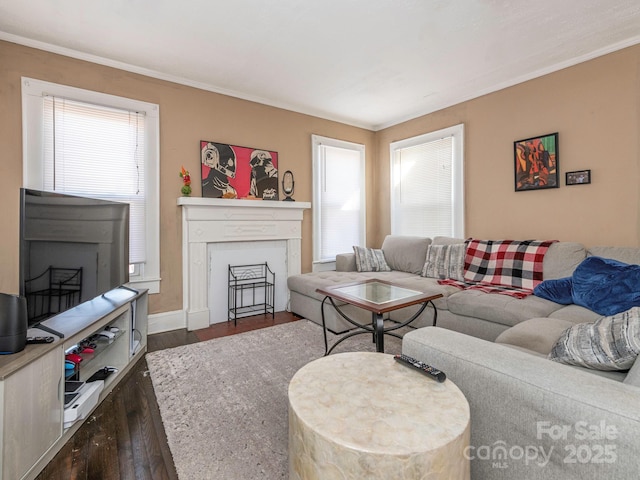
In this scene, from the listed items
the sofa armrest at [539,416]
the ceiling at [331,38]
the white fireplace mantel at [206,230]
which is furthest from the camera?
the white fireplace mantel at [206,230]

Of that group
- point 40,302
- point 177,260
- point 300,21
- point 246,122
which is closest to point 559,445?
point 40,302

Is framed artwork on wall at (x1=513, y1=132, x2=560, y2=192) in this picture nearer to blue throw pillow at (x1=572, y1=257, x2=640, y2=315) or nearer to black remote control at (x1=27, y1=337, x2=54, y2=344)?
blue throw pillow at (x1=572, y1=257, x2=640, y2=315)

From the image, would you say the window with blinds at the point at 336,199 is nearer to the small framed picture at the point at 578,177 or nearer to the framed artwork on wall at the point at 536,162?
the framed artwork on wall at the point at 536,162

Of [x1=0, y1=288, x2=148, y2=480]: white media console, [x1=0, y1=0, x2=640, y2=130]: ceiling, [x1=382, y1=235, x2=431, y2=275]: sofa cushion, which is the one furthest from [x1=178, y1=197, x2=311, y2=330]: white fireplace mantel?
[x1=382, y1=235, x2=431, y2=275]: sofa cushion

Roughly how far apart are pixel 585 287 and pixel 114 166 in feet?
13.2

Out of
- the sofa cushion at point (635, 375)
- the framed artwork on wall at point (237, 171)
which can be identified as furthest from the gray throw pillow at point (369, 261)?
the sofa cushion at point (635, 375)

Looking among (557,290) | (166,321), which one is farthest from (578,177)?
(166,321)

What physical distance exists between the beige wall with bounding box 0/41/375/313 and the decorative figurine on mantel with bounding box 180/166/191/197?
54mm

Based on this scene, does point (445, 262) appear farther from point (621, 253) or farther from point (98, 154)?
point (98, 154)

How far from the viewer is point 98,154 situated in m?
2.88

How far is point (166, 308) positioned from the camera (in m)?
3.27

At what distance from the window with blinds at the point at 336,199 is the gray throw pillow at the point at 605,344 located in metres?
3.27

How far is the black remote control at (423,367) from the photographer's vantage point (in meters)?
1.08

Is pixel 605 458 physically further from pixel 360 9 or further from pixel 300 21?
pixel 300 21
